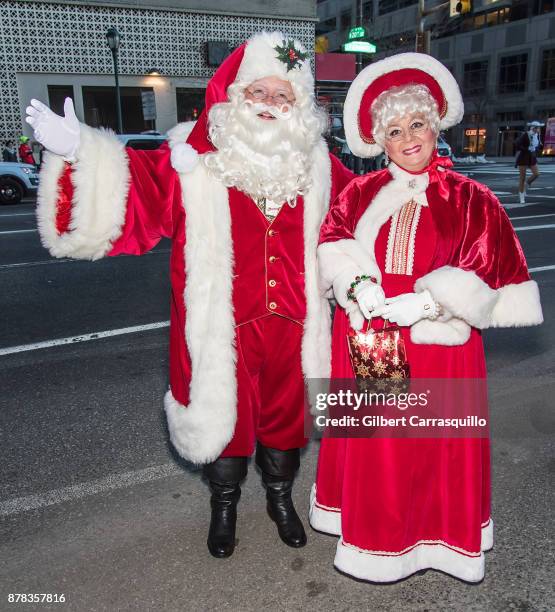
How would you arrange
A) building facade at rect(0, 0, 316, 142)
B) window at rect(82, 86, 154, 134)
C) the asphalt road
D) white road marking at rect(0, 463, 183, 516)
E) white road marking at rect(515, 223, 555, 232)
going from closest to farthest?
1. the asphalt road
2. white road marking at rect(0, 463, 183, 516)
3. white road marking at rect(515, 223, 555, 232)
4. building facade at rect(0, 0, 316, 142)
5. window at rect(82, 86, 154, 134)

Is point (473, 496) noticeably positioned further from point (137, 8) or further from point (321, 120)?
point (137, 8)

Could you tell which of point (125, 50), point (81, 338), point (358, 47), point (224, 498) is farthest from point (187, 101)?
point (224, 498)

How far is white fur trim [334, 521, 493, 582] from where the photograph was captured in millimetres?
2168

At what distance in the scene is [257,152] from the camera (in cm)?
230

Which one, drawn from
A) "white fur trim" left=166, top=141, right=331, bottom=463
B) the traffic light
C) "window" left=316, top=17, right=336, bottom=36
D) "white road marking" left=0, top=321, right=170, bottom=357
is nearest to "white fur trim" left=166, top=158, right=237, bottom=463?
"white fur trim" left=166, top=141, right=331, bottom=463

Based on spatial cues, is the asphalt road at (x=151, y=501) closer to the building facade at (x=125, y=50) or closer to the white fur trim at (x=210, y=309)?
the white fur trim at (x=210, y=309)

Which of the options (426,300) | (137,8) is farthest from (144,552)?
(137,8)

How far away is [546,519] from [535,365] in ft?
6.76

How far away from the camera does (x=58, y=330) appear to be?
A: 5.29 m

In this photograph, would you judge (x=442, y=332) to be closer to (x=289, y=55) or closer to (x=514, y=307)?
(x=514, y=307)

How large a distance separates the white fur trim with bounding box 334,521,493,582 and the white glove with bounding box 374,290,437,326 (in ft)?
2.96

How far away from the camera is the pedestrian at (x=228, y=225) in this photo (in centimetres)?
226

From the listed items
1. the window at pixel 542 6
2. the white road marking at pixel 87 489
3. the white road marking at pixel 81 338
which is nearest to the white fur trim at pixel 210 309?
the white road marking at pixel 87 489

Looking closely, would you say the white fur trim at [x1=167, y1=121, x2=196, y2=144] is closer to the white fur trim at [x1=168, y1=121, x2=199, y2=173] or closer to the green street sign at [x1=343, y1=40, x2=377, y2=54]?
the white fur trim at [x1=168, y1=121, x2=199, y2=173]
